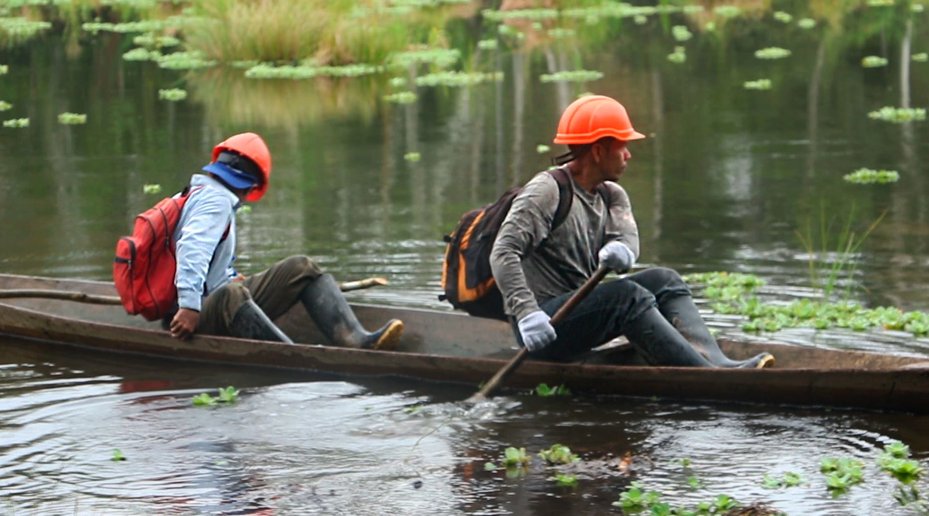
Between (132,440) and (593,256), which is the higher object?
(593,256)

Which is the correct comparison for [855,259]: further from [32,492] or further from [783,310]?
[32,492]

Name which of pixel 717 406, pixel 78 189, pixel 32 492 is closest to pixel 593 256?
pixel 717 406

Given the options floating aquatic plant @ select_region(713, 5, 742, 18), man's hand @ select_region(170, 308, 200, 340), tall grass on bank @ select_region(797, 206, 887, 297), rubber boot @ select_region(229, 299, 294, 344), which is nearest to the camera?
man's hand @ select_region(170, 308, 200, 340)

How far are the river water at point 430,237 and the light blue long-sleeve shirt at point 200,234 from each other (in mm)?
557

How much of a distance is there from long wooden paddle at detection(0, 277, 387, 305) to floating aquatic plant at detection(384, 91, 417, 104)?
1202cm

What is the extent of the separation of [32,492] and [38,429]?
3.73 ft

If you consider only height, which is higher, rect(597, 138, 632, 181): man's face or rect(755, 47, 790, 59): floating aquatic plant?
rect(597, 138, 632, 181): man's face

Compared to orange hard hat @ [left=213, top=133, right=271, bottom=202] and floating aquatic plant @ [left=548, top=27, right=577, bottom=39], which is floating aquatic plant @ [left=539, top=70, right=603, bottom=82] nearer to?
floating aquatic plant @ [left=548, top=27, right=577, bottom=39]

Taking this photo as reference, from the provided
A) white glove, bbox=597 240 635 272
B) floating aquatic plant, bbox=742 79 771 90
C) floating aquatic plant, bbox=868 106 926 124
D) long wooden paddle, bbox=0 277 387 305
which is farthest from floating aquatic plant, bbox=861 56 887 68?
white glove, bbox=597 240 635 272

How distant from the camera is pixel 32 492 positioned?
7.43 meters

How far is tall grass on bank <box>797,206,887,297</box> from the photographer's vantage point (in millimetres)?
11320

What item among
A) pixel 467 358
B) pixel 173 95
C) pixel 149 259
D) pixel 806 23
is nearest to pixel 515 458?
pixel 467 358

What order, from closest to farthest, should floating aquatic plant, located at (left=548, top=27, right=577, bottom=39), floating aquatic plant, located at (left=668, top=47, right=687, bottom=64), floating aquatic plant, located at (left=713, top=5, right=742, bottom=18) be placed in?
floating aquatic plant, located at (left=668, top=47, right=687, bottom=64) → floating aquatic plant, located at (left=548, top=27, right=577, bottom=39) → floating aquatic plant, located at (left=713, top=5, right=742, bottom=18)

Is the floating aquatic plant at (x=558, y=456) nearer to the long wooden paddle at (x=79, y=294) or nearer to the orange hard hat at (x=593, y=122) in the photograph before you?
the orange hard hat at (x=593, y=122)
